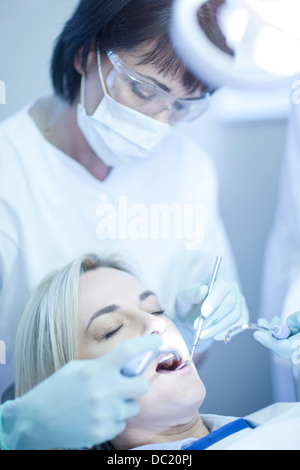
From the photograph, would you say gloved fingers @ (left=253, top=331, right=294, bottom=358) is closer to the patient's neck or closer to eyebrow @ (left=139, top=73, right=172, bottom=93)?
the patient's neck

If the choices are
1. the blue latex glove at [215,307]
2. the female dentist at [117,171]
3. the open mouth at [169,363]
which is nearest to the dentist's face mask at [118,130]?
the female dentist at [117,171]

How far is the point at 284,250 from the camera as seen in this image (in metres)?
1.48

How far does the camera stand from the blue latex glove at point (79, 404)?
90cm

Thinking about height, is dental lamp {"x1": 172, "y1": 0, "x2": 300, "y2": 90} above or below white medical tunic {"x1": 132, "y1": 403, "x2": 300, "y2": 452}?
above

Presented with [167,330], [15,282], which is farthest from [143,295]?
[15,282]

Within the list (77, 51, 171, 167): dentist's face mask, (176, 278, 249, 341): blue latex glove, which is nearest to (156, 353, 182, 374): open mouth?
(176, 278, 249, 341): blue latex glove

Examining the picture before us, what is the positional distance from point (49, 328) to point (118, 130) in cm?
50

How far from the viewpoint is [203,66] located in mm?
1199

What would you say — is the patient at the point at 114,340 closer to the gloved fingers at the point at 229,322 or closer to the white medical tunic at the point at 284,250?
the gloved fingers at the point at 229,322

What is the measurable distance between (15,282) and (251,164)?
76 cm

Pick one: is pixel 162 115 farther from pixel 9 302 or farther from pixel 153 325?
pixel 9 302

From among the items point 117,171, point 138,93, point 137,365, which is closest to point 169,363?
point 137,365

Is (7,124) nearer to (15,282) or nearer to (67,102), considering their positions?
(67,102)

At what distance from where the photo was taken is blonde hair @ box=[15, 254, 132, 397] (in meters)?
1.11
